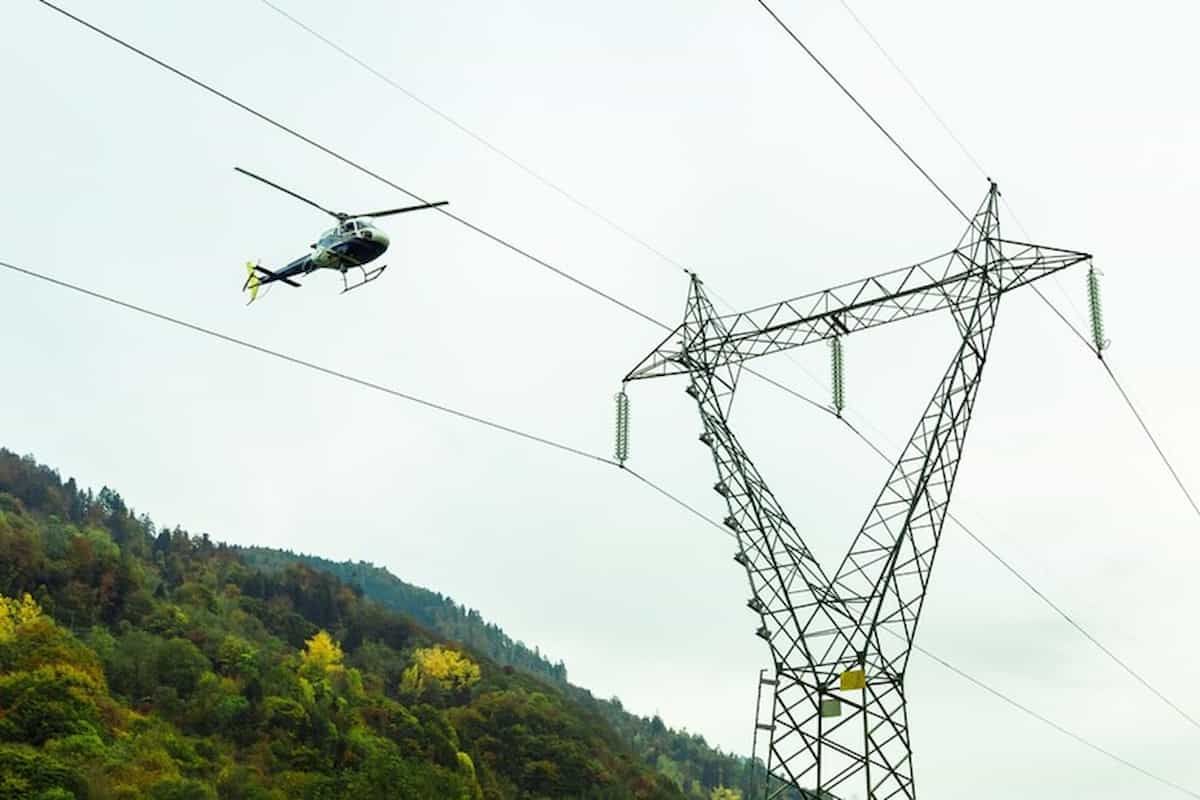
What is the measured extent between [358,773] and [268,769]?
10.5 m

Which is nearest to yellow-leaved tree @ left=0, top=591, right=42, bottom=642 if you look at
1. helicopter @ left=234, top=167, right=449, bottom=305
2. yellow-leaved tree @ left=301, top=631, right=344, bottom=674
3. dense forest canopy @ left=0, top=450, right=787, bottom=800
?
dense forest canopy @ left=0, top=450, right=787, bottom=800

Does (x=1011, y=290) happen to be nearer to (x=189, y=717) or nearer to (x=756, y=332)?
(x=756, y=332)

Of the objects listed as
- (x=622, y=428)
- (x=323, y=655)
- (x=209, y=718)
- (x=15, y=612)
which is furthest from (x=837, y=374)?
(x=323, y=655)

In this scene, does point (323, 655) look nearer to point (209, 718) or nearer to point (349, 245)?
point (209, 718)

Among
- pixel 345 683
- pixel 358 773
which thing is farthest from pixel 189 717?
pixel 345 683

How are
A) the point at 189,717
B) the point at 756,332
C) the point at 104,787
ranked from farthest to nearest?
the point at 189,717, the point at 104,787, the point at 756,332

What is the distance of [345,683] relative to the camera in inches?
6713

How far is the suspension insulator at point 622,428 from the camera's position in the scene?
35.2 meters

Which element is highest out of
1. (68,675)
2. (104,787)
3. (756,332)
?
(756,332)

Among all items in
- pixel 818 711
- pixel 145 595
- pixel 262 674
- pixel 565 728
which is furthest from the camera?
pixel 145 595

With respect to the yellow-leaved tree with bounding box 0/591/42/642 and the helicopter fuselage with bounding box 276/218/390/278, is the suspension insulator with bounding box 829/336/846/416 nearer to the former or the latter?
the helicopter fuselage with bounding box 276/218/390/278

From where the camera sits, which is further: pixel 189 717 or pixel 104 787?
pixel 189 717

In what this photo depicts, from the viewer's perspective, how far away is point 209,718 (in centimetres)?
13450

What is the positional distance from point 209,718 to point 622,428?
368 feet
